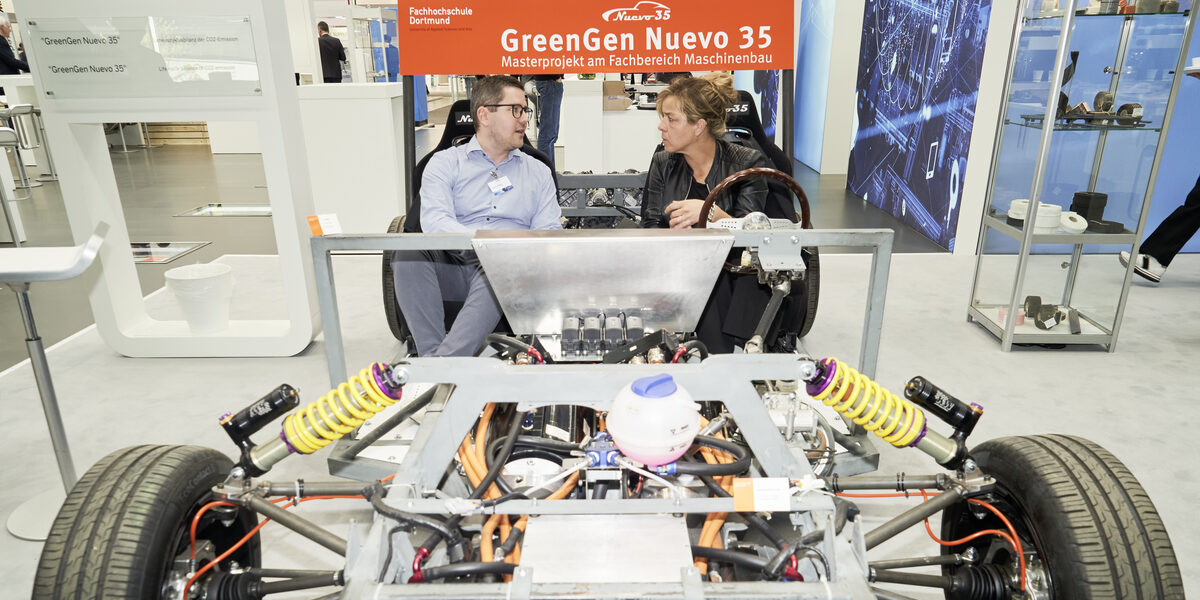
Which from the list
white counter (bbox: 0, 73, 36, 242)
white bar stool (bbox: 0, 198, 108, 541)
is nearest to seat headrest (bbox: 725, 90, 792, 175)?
white bar stool (bbox: 0, 198, 108, 541)

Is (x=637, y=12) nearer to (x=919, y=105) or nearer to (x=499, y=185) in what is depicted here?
(x=499, y=185)

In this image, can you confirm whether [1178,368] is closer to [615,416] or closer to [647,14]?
[647,14]

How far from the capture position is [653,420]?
136cm

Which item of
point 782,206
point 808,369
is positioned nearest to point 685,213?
point 782,206

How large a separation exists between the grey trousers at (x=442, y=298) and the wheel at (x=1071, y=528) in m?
1.73

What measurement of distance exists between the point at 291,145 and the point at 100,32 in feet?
3.02

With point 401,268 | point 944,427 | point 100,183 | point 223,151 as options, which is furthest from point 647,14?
point 223,151

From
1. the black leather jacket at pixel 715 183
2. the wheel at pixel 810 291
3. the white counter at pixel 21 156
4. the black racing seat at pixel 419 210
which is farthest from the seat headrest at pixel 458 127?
the white counter at pixel 21 156

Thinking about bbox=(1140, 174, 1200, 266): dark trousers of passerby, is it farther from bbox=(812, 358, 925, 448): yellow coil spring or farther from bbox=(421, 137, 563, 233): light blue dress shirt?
bbox=(812, 358, 925, 448): yellow coil spring

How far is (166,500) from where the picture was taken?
4.95ft

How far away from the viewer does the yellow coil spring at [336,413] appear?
1571mm

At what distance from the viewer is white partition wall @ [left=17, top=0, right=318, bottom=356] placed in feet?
10.8

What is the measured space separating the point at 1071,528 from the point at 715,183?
2.14 metres

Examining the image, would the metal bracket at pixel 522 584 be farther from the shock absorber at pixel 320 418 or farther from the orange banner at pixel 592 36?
the orange banner at pixel 592 36
